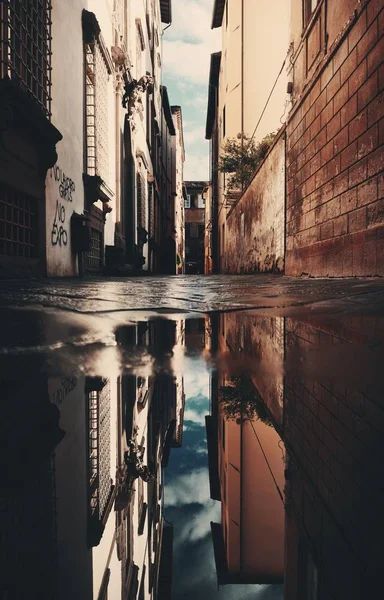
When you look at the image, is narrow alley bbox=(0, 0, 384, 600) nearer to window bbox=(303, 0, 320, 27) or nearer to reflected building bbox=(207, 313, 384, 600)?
reflected building bbox=(207, 313, 384, 600)

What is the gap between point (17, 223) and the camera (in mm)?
5695

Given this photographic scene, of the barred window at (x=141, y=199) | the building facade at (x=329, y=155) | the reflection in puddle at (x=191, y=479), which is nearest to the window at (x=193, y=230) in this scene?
the barred window at (x=141, y=199)

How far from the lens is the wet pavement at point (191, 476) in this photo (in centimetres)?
48

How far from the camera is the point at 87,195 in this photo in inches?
346

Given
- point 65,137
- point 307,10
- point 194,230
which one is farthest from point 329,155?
point 194,230

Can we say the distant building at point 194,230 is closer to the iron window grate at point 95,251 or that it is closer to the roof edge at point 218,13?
the roof edge at point 218,13

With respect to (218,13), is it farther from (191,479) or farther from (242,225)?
(191,479)

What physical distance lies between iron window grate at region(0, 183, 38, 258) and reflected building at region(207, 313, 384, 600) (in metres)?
5.00

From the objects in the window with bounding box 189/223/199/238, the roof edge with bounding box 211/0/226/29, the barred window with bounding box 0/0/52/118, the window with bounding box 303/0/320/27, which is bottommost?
the barred window with bounding box 0/0/52/118

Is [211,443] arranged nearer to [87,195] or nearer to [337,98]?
[337,98]

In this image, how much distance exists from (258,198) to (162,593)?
33.9ft

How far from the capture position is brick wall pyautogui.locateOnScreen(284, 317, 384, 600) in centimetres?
45

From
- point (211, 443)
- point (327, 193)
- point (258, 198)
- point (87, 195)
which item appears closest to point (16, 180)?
point (87, 195)

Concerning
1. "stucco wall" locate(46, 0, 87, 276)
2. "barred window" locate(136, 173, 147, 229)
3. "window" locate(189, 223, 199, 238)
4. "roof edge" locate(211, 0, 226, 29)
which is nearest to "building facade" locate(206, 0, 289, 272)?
"roof edge" locate(211, 0, 226, 29)
